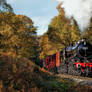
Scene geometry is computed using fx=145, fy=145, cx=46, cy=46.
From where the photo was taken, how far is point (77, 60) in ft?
41.9

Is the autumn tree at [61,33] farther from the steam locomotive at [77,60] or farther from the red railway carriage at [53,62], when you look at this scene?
the steam locomotive at [77,60]

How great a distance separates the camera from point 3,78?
6.06 metres

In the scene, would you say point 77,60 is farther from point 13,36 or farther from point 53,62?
point 13,36

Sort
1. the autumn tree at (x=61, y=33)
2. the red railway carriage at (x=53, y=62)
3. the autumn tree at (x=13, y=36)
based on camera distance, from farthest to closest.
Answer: the autumn tree at (x=61, y=33) < the red railway carriage at (x=53, y=62) < the autumn tree at (x=13, y=36)

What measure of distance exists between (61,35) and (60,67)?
29.9ft

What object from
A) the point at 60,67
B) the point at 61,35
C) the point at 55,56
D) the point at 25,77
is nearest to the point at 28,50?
the point at 55,56

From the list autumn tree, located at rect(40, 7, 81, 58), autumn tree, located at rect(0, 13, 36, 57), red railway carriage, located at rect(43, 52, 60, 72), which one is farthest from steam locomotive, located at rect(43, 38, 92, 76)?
autumn tree, located at rect(40, 7, 81, 58)

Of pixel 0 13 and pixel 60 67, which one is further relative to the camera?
pixel 0 13

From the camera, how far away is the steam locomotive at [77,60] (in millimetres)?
11852

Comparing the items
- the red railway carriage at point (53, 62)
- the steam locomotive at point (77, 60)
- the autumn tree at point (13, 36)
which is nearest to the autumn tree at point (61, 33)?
the red railway carriage at point (53, 62)

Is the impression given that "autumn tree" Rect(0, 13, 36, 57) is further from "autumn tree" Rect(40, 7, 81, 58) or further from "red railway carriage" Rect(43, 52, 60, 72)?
"autumn tree" Rect(40, 7, 81, 58)

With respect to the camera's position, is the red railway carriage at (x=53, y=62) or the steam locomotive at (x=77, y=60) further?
the red railway carriage at (x=53, y=62)

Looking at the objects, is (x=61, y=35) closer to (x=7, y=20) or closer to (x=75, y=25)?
(x=75, y=25)

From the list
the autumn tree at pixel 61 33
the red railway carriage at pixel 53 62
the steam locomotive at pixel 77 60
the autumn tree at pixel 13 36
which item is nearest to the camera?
the steam locomotive at pixel 77 60
